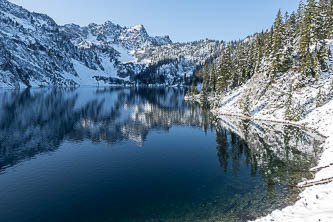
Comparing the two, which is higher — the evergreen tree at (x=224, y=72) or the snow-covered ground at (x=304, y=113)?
the evergreen tree at (x=224, y=72)

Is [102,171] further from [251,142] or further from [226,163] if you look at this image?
[251,142]

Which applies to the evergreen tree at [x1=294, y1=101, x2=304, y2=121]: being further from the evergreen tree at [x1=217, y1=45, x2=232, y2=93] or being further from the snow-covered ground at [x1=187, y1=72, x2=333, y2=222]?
the evergreen tree at [x1=217, y1=45, x2=232, y2=93]

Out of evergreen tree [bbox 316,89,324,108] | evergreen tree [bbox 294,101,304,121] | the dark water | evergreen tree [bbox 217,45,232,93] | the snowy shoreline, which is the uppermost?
evergreen tree [bbox 217,45,232,93]

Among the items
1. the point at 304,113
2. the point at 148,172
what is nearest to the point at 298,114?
the point at 304,113

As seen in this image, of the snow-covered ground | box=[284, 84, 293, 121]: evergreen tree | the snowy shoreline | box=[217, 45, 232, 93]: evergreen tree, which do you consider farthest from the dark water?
box=[217, 45, 232, 93]: evergreen tree

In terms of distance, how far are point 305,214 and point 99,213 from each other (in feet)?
62.4

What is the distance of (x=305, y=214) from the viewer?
17531mm

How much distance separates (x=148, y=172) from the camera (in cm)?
3444

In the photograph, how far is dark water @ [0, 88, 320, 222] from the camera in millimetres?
23547

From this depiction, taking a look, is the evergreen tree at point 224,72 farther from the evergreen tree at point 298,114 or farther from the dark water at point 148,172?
A: the dark water at point 148,172

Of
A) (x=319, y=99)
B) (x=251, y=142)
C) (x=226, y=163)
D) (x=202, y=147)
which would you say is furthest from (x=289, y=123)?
(x=226, y=163)

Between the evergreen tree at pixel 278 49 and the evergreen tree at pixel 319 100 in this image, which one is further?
the evergreen tree at pixel 278 49

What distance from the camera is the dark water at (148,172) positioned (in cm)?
2355

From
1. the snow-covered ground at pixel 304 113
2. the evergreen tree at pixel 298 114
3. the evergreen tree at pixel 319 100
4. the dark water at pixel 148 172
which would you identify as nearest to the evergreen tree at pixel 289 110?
the evergreen tree at pixel 298 114
